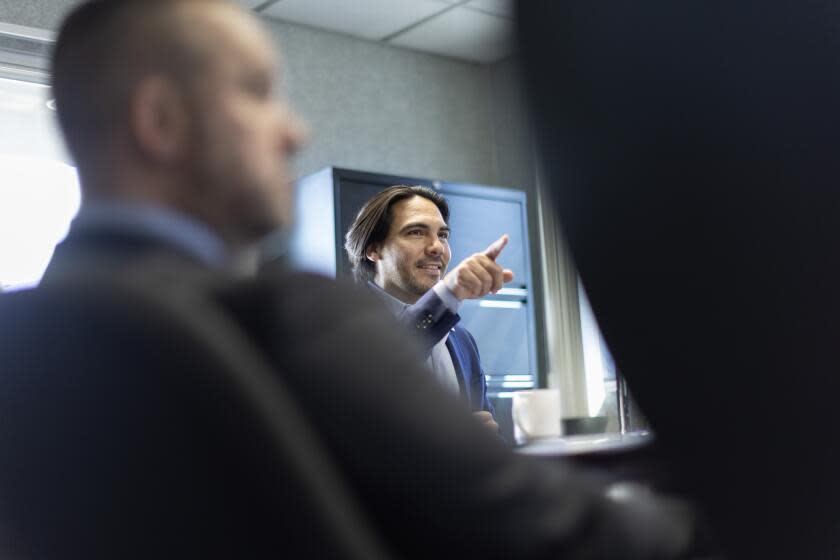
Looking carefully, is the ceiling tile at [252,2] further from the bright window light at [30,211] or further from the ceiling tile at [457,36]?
the bright window light at [30,211]

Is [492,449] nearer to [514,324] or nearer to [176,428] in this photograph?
[176,428]

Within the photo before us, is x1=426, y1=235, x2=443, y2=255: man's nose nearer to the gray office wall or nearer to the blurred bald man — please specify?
the gray office wall

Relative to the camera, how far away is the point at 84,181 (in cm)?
51

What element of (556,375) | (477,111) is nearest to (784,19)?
(556,375)

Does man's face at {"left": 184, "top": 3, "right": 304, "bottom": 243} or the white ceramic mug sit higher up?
man's face at {"left": 184, "top": 3, "right": 304, "bottom": 243}

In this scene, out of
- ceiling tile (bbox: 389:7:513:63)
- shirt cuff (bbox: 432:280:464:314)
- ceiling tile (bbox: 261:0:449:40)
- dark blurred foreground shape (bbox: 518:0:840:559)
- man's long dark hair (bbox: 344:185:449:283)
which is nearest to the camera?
dark blurred foreground shape (bbox: 518:0:840:559)

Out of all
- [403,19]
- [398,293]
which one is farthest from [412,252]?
[403,19]

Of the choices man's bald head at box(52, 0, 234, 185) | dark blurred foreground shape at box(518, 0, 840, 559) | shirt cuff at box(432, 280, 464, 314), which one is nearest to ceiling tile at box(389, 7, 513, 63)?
shirt cuff at box(432, 280, 464, 314)

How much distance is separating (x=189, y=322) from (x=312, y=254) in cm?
434

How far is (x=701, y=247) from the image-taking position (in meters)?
0.25

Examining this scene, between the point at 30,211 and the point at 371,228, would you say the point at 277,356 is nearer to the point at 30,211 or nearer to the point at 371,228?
the point at 371,228

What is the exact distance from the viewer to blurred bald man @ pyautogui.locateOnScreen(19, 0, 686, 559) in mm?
401

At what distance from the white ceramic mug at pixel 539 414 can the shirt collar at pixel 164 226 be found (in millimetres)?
1446

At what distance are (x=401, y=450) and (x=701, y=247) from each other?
0.19m
